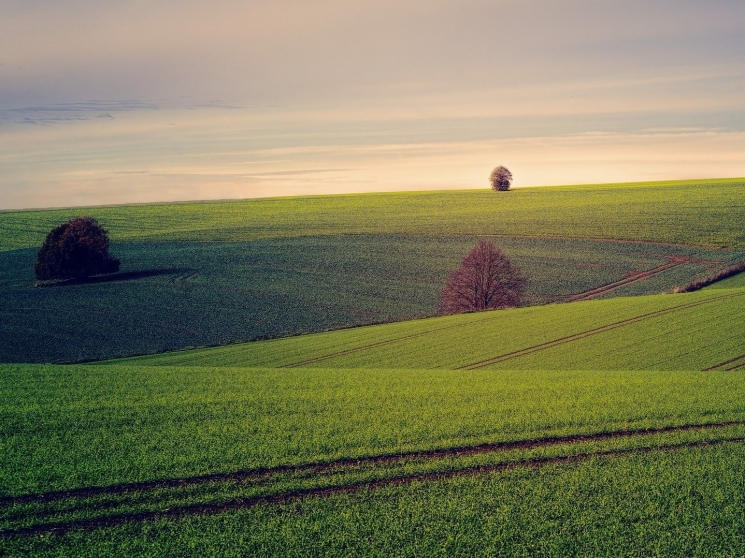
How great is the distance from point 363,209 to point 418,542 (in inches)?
4184

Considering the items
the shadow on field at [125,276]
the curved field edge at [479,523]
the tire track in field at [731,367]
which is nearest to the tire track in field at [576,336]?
the tire track in field at [731,367]

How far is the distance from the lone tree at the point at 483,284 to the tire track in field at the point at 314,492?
3132cm

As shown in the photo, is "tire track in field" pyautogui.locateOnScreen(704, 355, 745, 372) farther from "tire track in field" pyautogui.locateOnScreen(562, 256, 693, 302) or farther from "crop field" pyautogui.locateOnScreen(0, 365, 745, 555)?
"tire track in field" pyautogui.locateOnScreen(562, 256, 693, 302)

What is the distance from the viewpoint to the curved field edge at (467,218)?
2933 inches

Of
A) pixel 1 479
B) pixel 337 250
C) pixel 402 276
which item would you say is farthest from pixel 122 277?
pixel 1 479

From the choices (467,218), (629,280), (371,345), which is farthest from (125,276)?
(467,218)

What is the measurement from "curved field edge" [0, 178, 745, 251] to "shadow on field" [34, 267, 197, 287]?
2203 centimetres

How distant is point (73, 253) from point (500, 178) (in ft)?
323

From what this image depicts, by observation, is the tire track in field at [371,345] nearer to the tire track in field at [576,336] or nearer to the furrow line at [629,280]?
the tire track in field at [576,336]

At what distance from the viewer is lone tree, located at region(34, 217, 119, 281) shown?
58.9 m

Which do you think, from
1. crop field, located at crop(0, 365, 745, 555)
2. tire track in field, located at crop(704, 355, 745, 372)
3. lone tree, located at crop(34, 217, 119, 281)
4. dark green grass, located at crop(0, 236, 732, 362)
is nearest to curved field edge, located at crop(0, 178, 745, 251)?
dark green grass, located at crop(0, 236, 732, 362)

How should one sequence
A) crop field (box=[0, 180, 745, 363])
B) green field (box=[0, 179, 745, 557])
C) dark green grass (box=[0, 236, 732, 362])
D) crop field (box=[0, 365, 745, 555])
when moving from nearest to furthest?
1. green field (box=[0, 179, 745, 557])
2. crop field (box=[0, 365, 745, 555])
3. dark green grass (box=[0, 236, 732, 362])
4. crop field (box=[0, 180, 745, 363])

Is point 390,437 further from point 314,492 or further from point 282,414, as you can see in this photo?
point 282,414

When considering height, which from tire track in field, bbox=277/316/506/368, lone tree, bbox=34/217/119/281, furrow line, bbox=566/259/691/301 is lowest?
tire track in field, bbox=277/316/506/368
